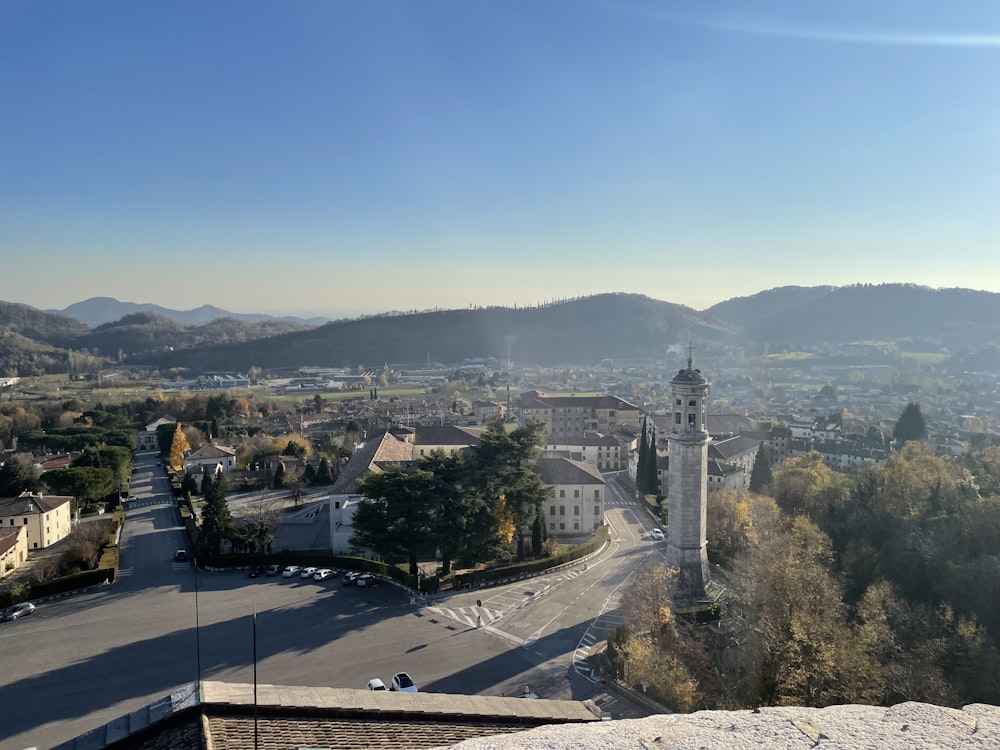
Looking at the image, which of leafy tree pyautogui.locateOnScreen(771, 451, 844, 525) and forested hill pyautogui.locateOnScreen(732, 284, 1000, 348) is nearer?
leafy tree pyautogui.locateOnScreen(771, 451, 844, 525)

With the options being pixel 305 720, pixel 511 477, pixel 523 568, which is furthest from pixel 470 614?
pixel 305 720

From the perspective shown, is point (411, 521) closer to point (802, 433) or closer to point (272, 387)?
point (802, 433)

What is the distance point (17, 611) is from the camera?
57.0 feet

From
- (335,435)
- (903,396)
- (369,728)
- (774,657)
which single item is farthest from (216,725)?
(903,396)

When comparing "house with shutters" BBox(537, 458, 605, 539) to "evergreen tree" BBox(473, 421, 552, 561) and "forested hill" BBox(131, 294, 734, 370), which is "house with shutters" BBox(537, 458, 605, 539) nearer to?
"evergreen tree" BBox(473, 421, 552, 561)

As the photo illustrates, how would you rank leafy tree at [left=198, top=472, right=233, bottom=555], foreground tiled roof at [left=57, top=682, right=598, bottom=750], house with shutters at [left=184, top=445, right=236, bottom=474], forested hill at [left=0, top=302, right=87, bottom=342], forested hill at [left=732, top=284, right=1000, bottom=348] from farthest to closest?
forested hill at [left=0, top=302, right=87, bottom=342] → forested hill at [left=732, top=284, right=1000, bottom=348] → house with shutters at [left=184, top=445, right=236, bottom=474] → leafy tree at [left=198, top=472, right=233, bottom=555] → foreground tiled roof at [left=57, top=682, right=598, bottom=750]

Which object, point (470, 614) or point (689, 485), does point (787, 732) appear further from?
point (689, 485)

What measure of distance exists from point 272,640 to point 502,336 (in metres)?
124

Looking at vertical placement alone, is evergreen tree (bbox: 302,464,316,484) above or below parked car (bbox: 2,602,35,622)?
above

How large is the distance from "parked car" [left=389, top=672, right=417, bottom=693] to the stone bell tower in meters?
8.81

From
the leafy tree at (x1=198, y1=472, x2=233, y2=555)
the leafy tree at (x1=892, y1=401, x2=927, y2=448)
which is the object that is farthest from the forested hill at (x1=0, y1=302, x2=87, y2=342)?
the leafy tree at (x1=892, y1=401, x2=927, y2=448)

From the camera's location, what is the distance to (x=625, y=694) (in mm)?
12961

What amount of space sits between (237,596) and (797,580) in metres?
14.6

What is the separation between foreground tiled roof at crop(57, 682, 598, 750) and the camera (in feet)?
15.8
